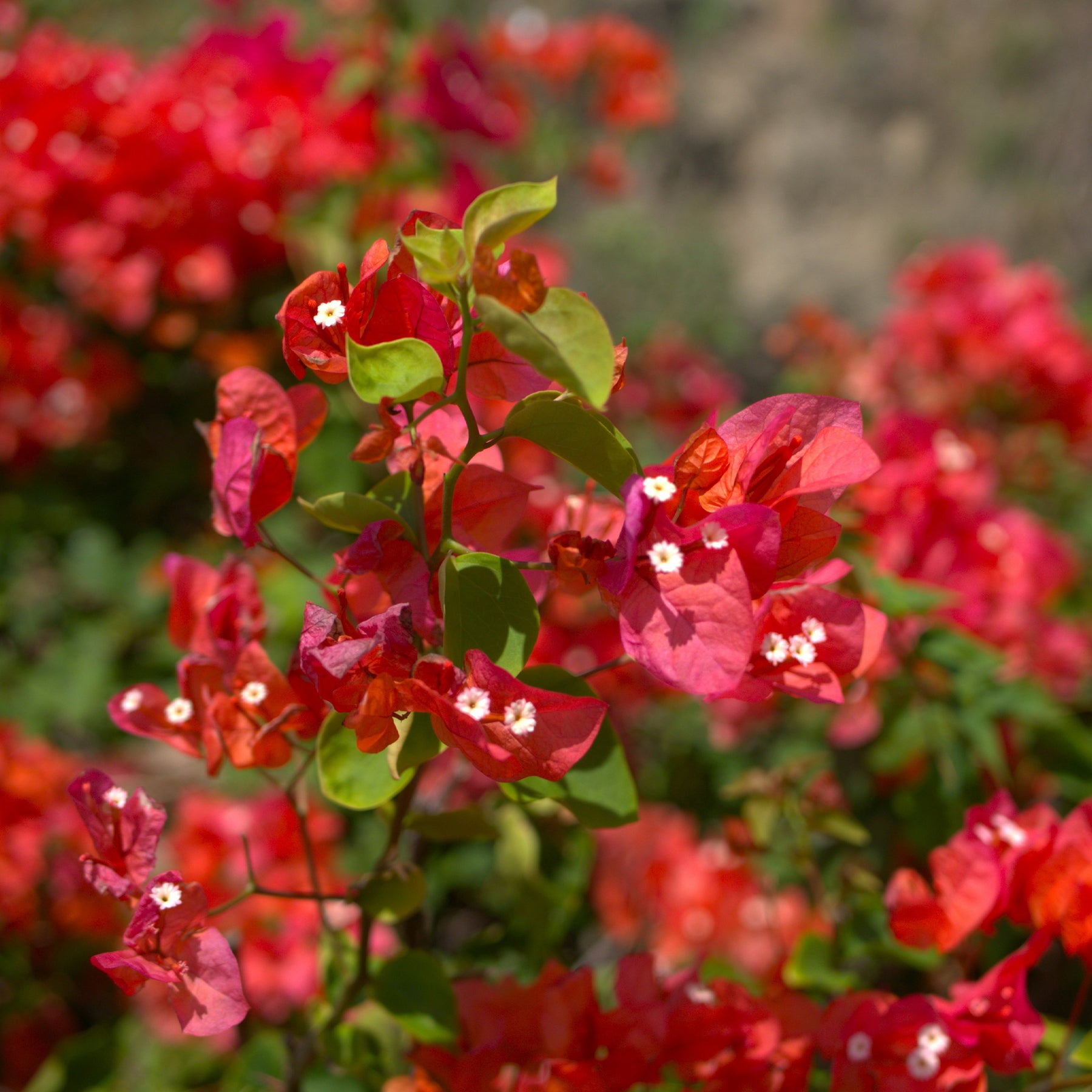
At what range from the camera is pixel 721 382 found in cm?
194

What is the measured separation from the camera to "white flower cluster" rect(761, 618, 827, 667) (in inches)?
16.0

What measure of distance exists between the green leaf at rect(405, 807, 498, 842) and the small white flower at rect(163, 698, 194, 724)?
13cm

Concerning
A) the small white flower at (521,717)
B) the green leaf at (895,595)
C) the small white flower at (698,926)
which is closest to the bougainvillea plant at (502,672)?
the small white flower at (521,717)

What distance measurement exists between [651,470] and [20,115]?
4.18 feet

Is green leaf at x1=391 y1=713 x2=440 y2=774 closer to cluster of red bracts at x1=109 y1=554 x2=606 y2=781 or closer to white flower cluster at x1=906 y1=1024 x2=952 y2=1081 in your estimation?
cluster of red bracts at x1=109 y1=554 x2=606 y2=781

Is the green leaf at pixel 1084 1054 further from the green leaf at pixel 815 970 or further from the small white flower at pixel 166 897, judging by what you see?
the small white flower at pixel 166 897

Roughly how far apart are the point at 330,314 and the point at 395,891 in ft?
0.94

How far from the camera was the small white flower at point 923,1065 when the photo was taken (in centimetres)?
49

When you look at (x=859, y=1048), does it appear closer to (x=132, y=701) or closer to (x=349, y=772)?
(x=349, y=772)

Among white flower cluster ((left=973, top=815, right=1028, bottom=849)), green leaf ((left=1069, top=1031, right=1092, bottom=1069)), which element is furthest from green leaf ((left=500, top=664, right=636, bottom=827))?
green leaf ((left=1069, top=1031, right=1092, bottom=1069))

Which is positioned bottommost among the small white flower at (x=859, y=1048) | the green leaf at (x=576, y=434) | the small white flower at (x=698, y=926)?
the small white flower at (x=698, y=926)

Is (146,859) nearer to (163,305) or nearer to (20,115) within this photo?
(163,305)

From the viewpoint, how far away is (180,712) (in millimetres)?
492

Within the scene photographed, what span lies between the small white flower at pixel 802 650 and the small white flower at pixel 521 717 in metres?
0.12
